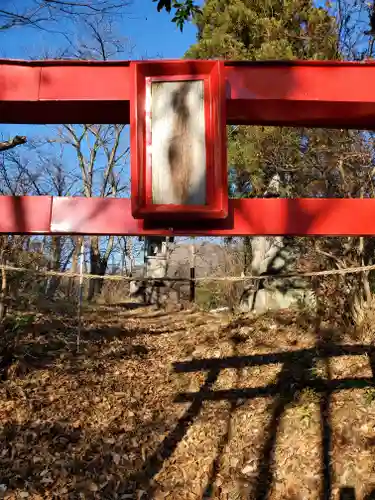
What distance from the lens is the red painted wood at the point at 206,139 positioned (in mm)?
2643

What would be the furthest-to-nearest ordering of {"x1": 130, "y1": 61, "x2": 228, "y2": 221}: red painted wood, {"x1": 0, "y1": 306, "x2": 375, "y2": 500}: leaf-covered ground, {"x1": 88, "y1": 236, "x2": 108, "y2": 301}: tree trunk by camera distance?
1. {"x1": 88, "y1": 236, "x2": 108, "y2": 301}: tree trunk
2. {"x1": 0, "y1": 306, "x2": 375, "y2": 500}: leaf-covered ground
3. {"x1": 130, "y1": 61, "x2": 228, "y2": 221}: red painted wood

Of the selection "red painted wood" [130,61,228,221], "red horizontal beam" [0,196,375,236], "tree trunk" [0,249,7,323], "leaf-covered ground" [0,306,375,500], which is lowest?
"leaf-covered ground" [0,306,375,500]

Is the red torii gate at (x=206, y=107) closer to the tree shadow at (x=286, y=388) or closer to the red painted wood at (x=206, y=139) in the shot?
the red painted wood at (x=206, y=139)

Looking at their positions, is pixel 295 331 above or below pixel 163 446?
above

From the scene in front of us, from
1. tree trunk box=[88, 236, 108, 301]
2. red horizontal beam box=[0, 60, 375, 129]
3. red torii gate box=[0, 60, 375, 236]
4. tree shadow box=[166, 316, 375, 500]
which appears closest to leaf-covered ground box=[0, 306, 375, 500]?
tree shadow box=[166, 316, 375, 500]

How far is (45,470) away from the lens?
509cm

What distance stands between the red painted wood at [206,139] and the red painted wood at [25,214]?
569 mm

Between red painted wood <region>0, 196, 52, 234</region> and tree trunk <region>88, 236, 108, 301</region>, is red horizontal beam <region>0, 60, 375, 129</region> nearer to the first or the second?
red painted wood <region>0, 196, 52, 234</region>

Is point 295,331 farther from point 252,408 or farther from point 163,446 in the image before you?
point 163,446

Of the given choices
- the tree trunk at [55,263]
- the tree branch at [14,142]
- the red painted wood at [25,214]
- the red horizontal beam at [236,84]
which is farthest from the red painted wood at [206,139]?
the tree trunk at [55,263]

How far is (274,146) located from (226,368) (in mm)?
4021

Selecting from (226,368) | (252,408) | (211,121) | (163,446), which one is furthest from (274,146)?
(211,121)

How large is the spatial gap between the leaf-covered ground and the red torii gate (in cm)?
326

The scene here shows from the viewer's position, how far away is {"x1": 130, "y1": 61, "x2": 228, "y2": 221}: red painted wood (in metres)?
2.64
